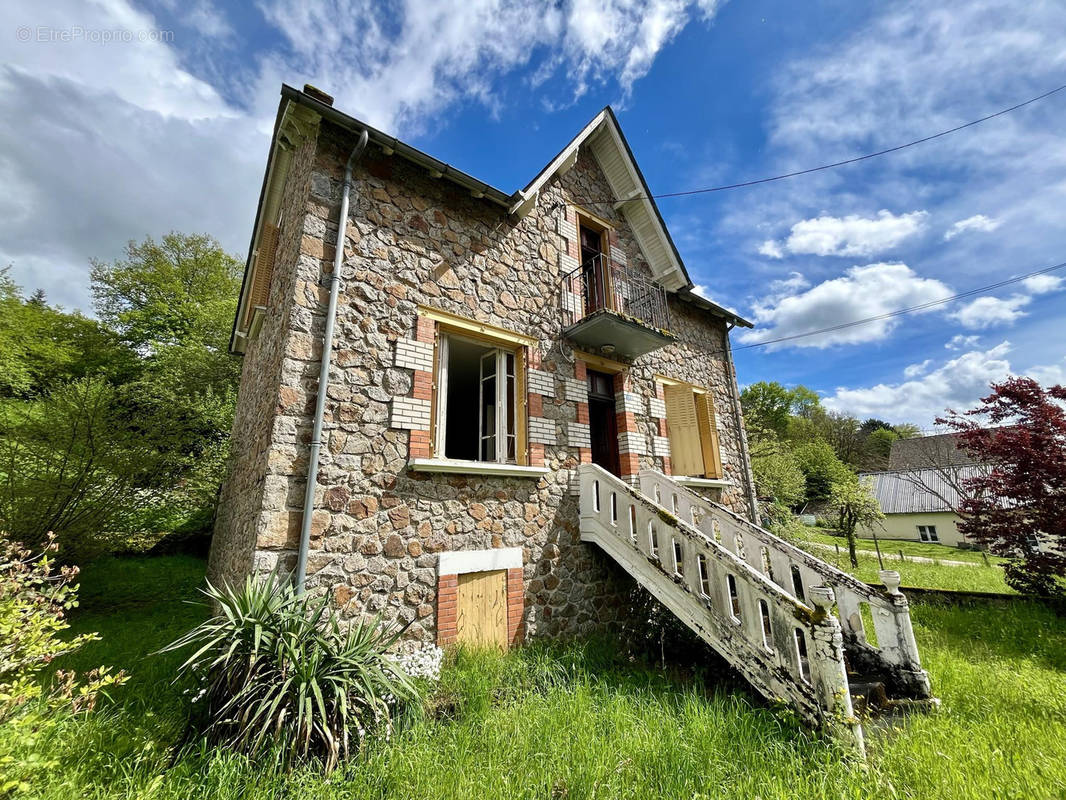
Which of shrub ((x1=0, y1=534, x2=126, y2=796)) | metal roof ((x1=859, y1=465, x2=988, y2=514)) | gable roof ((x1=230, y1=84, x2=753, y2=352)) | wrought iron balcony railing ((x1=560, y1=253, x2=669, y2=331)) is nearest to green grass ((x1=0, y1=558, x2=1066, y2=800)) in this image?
shrub ((x1=0, y1=534, x2=126, y2=796))

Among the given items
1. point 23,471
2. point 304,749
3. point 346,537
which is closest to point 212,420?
point 23,471

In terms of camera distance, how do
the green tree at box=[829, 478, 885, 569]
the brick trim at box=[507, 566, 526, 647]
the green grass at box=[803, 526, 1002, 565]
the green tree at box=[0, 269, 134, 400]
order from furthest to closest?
the green grass at box=[803, 526, 1002, 565]
the green tree at box=[0, 269, 134, 400]
the green tree at box=[829, 478, 885, 569]
the brick trim at box=[507, 566, 526, 647]

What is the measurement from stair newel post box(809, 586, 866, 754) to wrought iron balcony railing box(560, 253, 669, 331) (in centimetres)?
563

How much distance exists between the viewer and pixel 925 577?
1268cm

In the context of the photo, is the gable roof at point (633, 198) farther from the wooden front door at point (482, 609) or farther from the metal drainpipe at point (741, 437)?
the wooden front door at point (482, 609)

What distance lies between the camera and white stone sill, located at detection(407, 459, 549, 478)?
5238 mm

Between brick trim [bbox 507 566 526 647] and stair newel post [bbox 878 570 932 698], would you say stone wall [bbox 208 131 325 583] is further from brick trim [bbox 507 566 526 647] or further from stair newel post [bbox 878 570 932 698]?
stair newel post [bbox 878 570 932 698]

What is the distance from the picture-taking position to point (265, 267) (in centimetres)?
727

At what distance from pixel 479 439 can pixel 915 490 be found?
37549 millimetres

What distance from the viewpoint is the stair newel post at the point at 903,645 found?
4422mm

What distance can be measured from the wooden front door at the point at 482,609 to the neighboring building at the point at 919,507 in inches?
1245

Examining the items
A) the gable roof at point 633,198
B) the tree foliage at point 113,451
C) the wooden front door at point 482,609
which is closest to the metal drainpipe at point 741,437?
the gable roof at point 633,198

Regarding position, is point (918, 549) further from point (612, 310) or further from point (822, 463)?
point (612, 310)

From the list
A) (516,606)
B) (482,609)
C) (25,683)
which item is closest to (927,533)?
(516,606)
